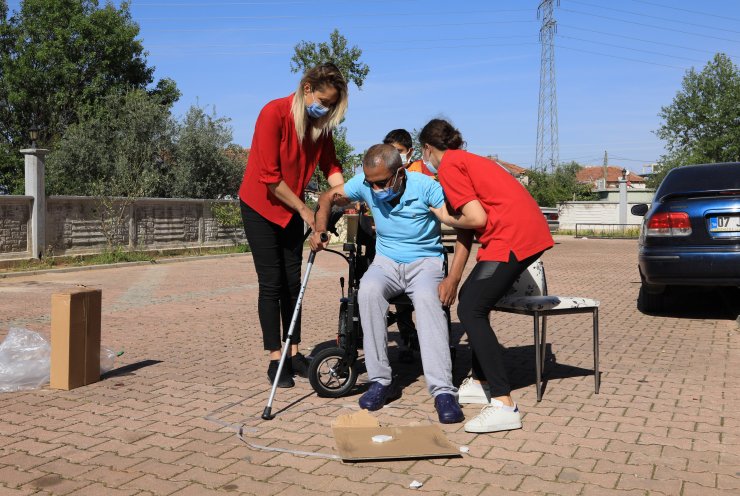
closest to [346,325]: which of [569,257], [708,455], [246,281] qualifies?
[708,455]

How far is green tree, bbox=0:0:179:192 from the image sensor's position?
42906mm

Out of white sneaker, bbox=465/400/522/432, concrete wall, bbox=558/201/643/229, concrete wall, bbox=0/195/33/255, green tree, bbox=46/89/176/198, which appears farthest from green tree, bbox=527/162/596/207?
white sneaker, bbox=465/400/522/432

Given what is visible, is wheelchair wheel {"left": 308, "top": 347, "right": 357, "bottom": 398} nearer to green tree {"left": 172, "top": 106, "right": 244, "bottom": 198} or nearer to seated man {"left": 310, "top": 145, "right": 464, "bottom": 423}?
seated man {"left": 310, "top": 145, "right": 464, "bottom": 423}

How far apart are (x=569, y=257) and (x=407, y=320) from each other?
1713cm

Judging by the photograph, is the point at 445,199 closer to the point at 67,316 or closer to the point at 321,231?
the point at 321,231

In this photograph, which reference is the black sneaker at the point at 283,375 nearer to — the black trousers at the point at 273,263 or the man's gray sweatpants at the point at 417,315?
the black trousers at the point at 273,263

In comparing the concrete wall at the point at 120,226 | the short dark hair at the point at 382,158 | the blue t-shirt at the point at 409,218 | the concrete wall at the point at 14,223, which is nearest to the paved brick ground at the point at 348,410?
the blue t-shirt at the point at 409,218

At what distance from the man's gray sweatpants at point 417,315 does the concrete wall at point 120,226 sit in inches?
584

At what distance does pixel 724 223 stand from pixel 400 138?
3.77 m

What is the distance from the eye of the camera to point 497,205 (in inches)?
183

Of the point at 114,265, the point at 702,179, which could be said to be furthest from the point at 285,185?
the point at 114,265

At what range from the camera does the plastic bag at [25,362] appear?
544 centimetres

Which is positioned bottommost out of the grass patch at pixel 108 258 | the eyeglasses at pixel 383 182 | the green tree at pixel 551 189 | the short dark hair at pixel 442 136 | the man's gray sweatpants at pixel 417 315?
the grass patch at pixel 108 258

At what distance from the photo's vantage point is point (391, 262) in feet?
16.9
